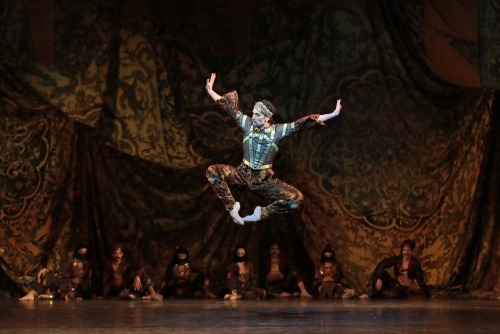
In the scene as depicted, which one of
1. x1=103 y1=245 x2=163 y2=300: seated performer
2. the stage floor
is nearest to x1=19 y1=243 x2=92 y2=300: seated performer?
x1=103 y1=245 x2=163 y2=300: seated performer

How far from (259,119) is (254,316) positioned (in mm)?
1567

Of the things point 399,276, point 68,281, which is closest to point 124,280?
point 68,281

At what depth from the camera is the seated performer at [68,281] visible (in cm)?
1107

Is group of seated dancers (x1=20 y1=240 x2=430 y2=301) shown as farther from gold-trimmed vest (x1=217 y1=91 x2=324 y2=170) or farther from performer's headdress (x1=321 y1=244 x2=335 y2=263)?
gold-trimmed vest (x1=217 y1=91 x2=324 y2=170)

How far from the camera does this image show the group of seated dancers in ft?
36.4

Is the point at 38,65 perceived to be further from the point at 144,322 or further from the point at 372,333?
the point at 372,333

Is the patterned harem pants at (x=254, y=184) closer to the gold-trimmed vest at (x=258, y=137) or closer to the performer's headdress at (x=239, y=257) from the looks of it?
the gold-trimmed vest at (x=258, y=137)

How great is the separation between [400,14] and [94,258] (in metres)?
3.92

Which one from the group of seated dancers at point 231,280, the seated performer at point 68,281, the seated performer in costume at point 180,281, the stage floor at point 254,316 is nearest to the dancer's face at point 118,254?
the group of seated dancers at point 231,280

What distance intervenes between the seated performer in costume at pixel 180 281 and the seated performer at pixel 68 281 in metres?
0.77

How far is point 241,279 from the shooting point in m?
11.2

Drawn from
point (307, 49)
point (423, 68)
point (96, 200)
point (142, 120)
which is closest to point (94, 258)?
point (96, 200)

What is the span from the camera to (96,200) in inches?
468

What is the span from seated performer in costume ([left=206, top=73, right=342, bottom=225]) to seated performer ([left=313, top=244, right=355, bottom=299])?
2.41 m
